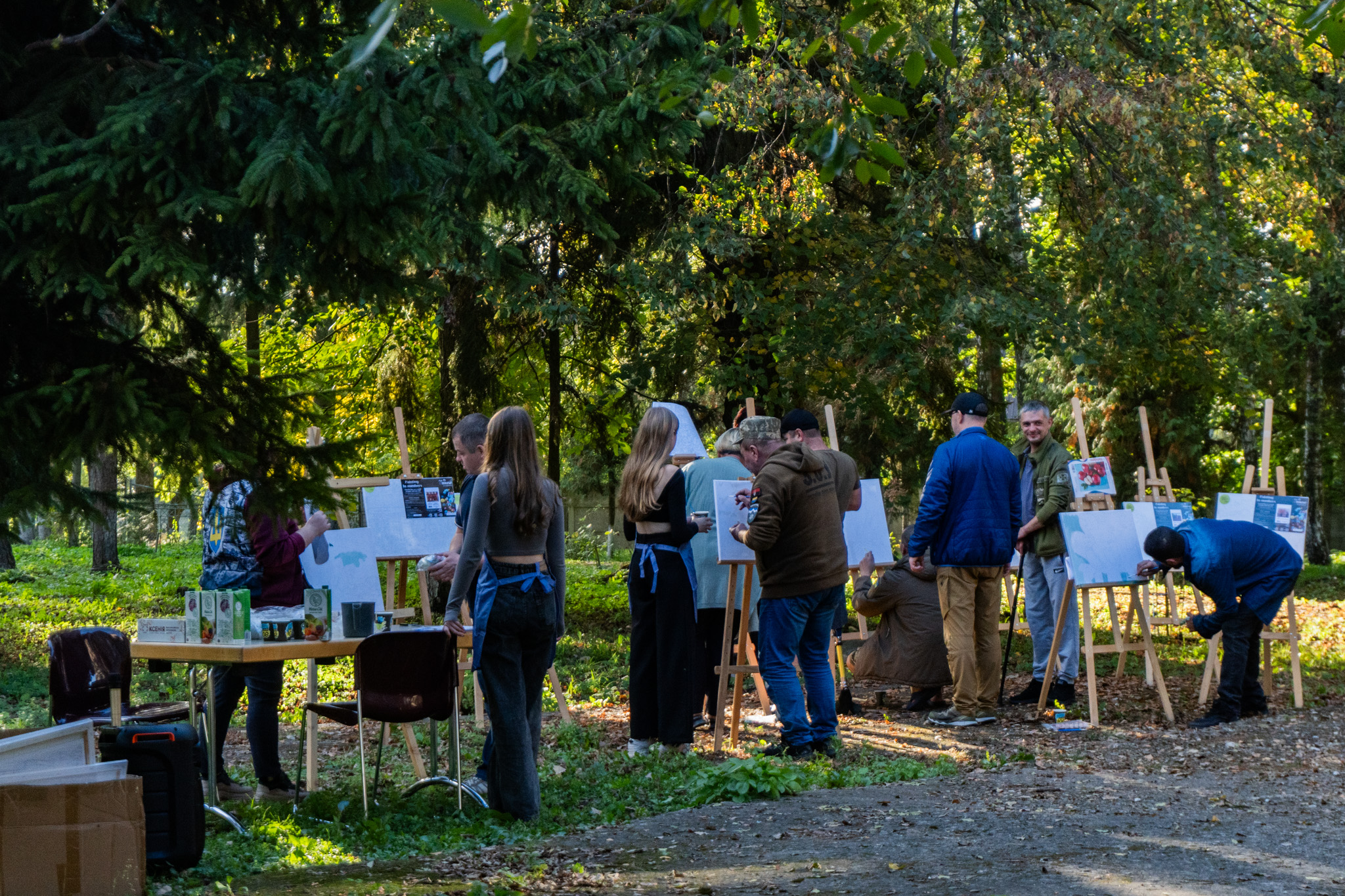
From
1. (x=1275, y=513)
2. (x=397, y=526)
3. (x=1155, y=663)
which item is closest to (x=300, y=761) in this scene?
(x=397, y=526)

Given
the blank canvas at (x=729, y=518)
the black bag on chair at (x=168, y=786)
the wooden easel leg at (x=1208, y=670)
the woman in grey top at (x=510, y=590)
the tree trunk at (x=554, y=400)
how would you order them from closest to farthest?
the black bag on chair at (x=168, y=786) → the woman in grey top at (x=510, y=590) → the blank canvas at (x=729, y=518) → the wooden easel leg at (x=1208, y=670) → the tree trunk at (x=554, y=400)

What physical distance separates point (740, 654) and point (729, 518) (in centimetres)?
86

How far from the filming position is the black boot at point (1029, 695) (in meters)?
9.08

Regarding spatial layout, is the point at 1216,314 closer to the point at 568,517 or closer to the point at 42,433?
the point at 42,433

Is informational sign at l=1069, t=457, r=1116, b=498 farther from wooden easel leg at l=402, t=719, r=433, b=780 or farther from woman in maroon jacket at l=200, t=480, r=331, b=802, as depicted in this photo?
woman in maroon jacket at l=200, t=480, r=331, b=802

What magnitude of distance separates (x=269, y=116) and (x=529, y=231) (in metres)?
8.25

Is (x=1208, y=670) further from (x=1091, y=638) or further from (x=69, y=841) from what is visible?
(x=69, y=841)

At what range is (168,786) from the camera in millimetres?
5043

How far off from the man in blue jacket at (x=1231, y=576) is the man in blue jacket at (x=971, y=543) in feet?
3.25

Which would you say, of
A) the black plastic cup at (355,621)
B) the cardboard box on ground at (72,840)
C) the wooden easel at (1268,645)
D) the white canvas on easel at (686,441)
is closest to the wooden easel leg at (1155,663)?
the wooden easel at (1268,645)

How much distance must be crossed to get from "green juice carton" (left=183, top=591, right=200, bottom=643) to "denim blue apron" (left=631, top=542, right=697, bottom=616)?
7.42ft

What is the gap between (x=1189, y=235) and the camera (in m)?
10.1

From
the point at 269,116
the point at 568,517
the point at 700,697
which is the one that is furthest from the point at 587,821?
the point at 568,517

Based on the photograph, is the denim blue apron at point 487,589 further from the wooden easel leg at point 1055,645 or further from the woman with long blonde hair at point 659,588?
the wooden easel leg at point 1055,645
